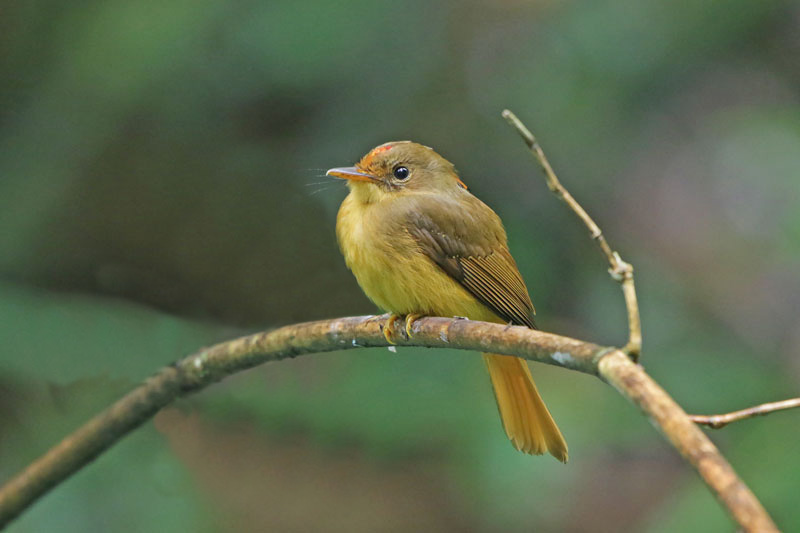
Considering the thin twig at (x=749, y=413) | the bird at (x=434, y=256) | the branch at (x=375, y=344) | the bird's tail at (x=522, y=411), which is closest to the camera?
the branch at (x=375, y=344)

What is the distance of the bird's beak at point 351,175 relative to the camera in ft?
8.54

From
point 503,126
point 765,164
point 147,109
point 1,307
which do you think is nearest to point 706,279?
point 765,164

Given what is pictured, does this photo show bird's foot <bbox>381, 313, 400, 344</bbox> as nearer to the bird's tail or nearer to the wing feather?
the wing feather

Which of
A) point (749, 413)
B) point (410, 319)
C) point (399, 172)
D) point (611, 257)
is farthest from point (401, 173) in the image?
point (749, 413)

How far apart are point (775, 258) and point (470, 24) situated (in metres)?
1.70

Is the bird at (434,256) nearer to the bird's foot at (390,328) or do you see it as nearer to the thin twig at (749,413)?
the bird's foot at (390,328)

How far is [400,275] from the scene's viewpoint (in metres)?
2.45

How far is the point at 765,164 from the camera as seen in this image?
142 inches

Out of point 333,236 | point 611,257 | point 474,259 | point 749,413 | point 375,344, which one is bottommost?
point 749,413

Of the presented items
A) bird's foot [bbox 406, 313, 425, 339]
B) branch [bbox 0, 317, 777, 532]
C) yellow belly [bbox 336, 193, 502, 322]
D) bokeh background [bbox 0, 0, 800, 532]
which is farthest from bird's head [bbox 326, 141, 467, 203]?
bokeh background [bbox 0, 0, 800, 532]

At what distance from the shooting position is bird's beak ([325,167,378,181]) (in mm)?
2604

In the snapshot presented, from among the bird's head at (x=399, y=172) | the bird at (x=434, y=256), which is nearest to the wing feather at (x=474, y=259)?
the bird at (x=434, y=256)

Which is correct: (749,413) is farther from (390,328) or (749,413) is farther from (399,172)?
(399,172)

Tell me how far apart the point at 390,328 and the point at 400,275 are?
269mm
